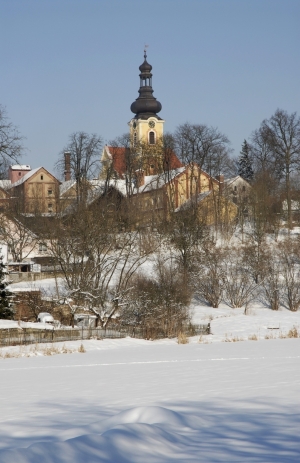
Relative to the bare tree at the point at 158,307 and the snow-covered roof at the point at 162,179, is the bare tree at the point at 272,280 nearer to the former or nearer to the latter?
the bare tree at the point at 158,307

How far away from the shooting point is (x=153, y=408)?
7016 mm

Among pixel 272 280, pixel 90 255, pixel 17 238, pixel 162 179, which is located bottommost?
pixel 272 280

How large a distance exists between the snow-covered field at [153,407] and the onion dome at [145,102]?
67.5 m

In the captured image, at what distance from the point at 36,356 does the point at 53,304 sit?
40.6 ft

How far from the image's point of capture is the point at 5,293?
91.8 ft

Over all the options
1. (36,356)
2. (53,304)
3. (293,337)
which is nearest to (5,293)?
(53,304)

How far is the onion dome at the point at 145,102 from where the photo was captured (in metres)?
81.9

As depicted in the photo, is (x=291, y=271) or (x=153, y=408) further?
(x=291, y=271)

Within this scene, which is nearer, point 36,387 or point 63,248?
point 36,387

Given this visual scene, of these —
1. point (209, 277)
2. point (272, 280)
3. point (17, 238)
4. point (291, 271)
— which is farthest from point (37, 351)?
point (17, 238)

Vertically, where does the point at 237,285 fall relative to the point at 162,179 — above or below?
below

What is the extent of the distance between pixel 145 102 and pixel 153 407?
3092 inches

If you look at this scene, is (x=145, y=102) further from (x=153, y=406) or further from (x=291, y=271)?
(x=153, y=406)

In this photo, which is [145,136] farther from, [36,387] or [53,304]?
[36,387]
